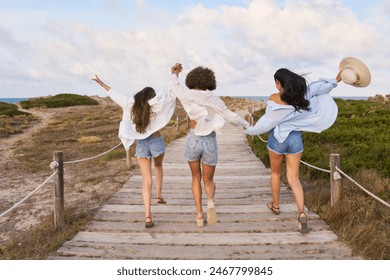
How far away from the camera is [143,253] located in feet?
13.6

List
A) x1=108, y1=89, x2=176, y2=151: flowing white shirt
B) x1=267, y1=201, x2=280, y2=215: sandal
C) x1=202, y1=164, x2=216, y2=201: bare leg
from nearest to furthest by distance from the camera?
x1=202, y1=164, x2=216, y2=201: bare leg < x1=108, y1=89, x2=176, y2=151: flowing white shirt < x1=267, y1=201, x2=280, y2=215: sandal

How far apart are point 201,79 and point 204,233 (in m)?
1.98

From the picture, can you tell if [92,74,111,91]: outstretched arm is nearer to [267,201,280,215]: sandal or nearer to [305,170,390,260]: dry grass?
[267,201,280,215]: sandal

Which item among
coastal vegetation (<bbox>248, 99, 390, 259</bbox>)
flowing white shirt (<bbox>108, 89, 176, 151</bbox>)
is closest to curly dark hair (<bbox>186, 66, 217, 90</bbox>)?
flowing white shirt (<bbox>108, 89, 176, 151</bbox>)

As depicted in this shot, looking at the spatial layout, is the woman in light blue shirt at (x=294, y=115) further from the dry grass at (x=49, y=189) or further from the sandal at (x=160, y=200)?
the dry grass at (x=49, y=189)

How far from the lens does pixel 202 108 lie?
13.9ft

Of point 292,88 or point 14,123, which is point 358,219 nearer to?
point 292,88

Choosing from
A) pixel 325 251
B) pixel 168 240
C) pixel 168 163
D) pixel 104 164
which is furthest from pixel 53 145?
pixel 325 251

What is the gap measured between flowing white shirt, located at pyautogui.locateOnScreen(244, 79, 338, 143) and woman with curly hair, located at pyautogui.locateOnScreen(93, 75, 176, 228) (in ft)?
3.74

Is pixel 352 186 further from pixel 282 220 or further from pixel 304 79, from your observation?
pixel 304 79

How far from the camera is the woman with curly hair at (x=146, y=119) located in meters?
4.54

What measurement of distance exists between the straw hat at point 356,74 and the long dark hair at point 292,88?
0.67 m

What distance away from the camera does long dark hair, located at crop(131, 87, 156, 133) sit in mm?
4520
